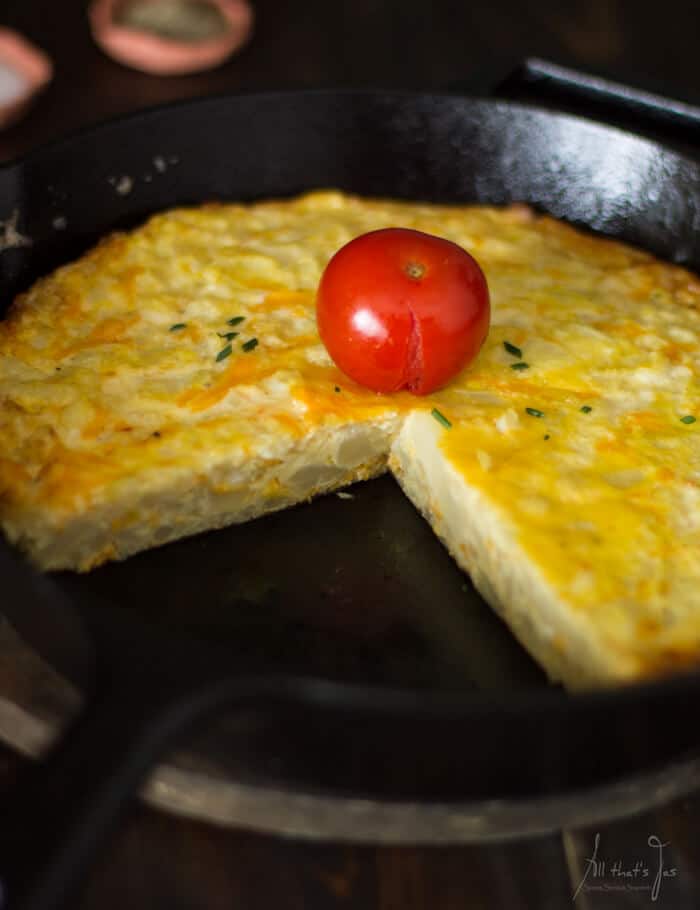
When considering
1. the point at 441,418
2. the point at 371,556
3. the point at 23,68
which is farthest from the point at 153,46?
the point at 371,556

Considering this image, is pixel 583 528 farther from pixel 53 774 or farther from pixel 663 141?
pixel 663 141

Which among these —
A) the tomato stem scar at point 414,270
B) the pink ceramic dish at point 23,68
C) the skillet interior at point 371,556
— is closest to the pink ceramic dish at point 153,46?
the pink ceramic dish at point 23,68

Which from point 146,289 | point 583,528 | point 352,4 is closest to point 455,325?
point 583,528

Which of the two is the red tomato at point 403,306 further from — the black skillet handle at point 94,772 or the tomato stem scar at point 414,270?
the black skillet handle at point 94,772

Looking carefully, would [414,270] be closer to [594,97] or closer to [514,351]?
[514,351]

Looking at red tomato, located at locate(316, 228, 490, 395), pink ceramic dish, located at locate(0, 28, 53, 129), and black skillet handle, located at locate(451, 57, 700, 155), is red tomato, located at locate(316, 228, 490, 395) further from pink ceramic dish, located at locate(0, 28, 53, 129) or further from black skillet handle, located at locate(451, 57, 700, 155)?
pink ceramic dish, located at locate(0, 28, 53, 129)

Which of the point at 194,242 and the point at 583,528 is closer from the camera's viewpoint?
the point at 583,528

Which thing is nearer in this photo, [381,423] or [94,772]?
[94,772]
